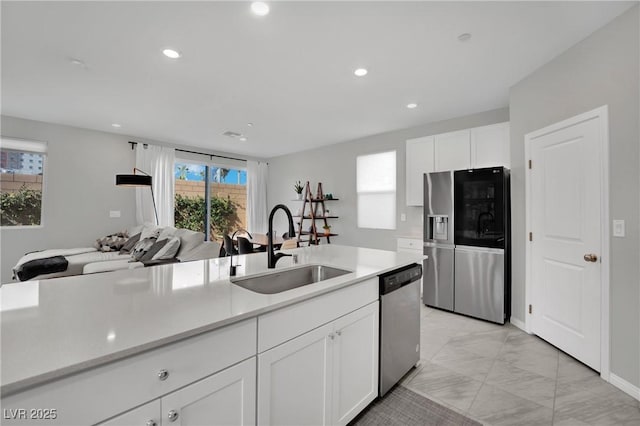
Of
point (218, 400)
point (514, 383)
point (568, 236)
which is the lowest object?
point (514, 383)

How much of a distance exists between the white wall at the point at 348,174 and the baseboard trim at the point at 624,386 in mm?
2596

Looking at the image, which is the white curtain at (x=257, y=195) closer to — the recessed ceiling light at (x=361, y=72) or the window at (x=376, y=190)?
the window at (x=376, y=190)

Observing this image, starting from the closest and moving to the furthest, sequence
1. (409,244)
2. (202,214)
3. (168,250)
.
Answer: (168,250), (409,244), (202,214)

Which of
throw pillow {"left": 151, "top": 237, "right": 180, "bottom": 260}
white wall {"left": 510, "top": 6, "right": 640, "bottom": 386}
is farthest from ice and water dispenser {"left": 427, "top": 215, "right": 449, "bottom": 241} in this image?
throw pillow {"left": 151, "top": 237, "right": 180, "bottom": 260}

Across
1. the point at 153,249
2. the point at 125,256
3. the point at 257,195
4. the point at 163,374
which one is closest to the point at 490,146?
the point at 163,374

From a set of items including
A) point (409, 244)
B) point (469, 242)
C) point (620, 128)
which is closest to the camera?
point (620, 128)

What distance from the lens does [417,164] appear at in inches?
169

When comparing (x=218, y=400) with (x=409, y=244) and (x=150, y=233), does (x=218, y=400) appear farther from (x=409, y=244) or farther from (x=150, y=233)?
(x=150, y=233)

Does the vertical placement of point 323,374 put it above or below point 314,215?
below

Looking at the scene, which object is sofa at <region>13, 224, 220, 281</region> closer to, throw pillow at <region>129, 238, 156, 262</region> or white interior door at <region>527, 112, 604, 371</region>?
throw pillow at <region>129, 238, 156, 262</region>

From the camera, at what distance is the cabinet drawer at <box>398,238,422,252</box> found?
169 inches

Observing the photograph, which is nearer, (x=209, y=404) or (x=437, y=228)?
(x=209, y=404)

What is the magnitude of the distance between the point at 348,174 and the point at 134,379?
16.7ft

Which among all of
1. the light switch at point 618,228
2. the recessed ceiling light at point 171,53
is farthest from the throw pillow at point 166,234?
the light switch at point 618,228
